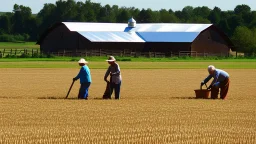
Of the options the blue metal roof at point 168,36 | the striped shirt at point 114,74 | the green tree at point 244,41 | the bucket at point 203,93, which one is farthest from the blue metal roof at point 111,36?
the striped shirt at point 114,74

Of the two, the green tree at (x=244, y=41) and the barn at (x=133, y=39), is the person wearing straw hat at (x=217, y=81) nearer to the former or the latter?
the barn at (x=133, y=39)

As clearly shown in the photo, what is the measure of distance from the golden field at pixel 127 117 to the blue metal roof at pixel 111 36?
174 ft

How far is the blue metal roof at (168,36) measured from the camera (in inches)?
3489

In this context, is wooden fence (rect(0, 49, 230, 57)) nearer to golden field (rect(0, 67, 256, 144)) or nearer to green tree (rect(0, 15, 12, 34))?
golden field (rect(0, 67, 256, 144))

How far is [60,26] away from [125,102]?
66180mm

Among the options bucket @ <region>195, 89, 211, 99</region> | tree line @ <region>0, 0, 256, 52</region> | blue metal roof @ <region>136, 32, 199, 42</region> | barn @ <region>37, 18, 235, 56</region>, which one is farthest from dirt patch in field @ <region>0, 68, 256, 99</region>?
tree line @ <region>0, 0, 256, 52</region>

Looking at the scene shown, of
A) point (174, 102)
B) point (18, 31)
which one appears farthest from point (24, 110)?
point (18, 31)

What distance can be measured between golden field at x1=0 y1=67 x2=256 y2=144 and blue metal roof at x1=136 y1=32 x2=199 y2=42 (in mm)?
56706

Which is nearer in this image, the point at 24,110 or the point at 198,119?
the point at 198,119

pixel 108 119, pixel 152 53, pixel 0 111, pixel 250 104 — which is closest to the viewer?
pixel 108 119

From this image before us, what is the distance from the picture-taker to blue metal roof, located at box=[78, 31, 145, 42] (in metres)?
85.1

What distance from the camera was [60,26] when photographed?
89750mm

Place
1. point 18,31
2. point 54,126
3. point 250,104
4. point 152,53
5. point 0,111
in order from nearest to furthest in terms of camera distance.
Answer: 1. point 54,126
2. point 0,111
3. point 250,104
4. point 152,53
5. point 18,31

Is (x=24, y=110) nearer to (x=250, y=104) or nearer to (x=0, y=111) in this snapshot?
(x=0, y=111)
